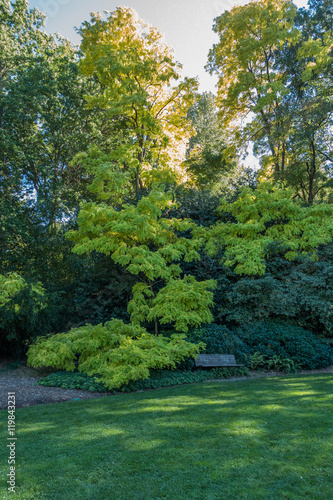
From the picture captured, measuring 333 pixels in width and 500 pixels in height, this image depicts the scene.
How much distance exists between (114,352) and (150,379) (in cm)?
92

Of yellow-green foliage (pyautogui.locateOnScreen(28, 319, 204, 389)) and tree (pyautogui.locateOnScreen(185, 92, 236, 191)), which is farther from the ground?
tree (pyautogui.locateOnScreen(185, 92, 236, 191))

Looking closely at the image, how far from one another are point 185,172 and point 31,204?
757 centimetres

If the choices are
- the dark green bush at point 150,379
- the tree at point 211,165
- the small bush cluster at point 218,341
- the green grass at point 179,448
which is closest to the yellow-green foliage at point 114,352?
the dark green bush at point 150,379

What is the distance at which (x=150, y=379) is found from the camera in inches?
248

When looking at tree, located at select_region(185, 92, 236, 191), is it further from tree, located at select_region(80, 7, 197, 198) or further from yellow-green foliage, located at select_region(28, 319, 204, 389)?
yellow-green foliage, located at select_region(28, 319, 204, 389)

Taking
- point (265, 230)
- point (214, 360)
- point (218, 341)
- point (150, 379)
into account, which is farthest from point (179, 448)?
point (265, 230)

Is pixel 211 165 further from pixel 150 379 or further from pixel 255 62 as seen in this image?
pixel 150 379

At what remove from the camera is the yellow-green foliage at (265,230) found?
9180 mm

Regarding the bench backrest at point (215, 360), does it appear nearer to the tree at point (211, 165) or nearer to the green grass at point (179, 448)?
the green grass at point (179, 448)

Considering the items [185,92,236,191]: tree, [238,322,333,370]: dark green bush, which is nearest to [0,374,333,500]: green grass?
[238,322,333,370]: dark green bush

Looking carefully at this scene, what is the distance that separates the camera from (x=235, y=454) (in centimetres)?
300

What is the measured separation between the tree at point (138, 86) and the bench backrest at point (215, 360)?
6344 millimetres

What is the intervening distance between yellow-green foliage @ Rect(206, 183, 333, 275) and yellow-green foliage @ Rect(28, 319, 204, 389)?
3281mm

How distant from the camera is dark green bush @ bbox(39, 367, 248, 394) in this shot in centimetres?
596
